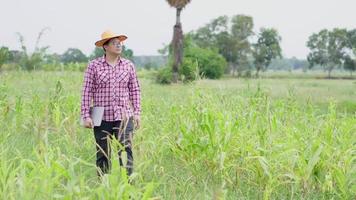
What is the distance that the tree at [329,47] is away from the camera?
7050 centimetres

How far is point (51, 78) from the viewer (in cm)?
1105

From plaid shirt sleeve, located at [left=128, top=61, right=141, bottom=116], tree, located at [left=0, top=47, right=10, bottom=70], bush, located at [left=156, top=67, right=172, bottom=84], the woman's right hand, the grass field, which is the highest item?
tree, located at [left=0, top=47, right=10, bottom=70]

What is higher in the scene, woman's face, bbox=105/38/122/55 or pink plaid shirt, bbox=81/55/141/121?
woman's face, bbox=105/38/122/55

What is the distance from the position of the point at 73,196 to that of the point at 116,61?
181cm

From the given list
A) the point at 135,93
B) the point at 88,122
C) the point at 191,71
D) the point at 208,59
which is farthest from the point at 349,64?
the point at 88,122

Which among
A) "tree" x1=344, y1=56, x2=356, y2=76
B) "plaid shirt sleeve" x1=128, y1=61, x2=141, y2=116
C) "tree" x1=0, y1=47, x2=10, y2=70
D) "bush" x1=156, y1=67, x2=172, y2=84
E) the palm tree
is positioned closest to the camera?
"plaid shirt sleeve" x1=128, y1=61, x2=141, y2=116

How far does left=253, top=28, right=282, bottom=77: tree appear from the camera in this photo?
67.9 meters

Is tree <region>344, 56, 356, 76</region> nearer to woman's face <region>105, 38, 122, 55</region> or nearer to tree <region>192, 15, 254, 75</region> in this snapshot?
tree <region>192, 15, 254, 75</region>

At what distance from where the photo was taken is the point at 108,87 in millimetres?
4930

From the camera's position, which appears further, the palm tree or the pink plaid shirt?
the palm tree

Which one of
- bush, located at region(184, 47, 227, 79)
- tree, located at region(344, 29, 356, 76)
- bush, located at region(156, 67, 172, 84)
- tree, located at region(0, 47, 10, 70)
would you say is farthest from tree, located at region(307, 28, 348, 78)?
tree, located at region(0, 47, 10, 70)

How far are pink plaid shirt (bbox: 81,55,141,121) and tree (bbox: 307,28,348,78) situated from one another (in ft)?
219

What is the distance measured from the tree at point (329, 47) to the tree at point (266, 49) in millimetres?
5281

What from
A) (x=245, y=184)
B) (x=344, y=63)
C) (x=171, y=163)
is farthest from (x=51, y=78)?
(x=344, y=63)
